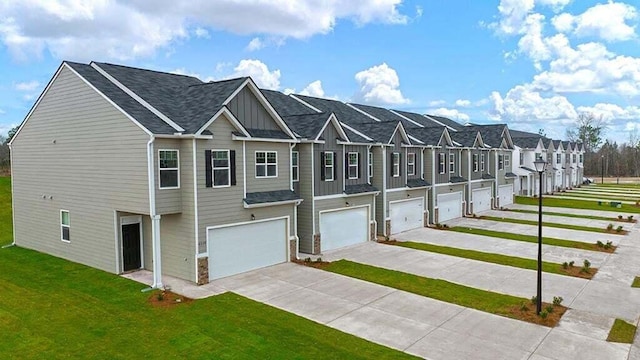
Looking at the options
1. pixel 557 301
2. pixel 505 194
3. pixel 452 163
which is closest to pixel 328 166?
pixel 557 301

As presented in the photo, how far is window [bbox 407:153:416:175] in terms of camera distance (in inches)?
1119

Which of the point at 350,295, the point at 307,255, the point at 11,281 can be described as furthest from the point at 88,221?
the point at 350,295

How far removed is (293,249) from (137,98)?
8.89m

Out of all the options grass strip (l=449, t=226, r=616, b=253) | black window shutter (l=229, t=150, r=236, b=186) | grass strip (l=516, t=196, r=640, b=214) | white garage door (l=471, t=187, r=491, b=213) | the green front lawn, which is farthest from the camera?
grass strip (l=516, t=196, r=640, b=214)

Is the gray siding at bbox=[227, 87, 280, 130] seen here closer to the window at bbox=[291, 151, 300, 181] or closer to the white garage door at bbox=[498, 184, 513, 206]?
the window at bbox=[291, 151, 300, 181]

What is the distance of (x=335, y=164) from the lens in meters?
22.1

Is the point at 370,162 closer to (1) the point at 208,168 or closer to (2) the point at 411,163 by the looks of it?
(2) the point at 411,163

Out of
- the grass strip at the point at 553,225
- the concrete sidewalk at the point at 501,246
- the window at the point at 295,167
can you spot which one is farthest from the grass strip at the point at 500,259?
the grass strip at the point at 553,225

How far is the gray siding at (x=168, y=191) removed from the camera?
14936 mm

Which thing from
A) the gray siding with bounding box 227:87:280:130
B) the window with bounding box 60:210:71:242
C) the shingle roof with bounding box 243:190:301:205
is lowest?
the window with bounding box 60:210:71:242

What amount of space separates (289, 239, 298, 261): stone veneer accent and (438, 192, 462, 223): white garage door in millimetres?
15158

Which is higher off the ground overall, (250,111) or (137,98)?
(137,98)

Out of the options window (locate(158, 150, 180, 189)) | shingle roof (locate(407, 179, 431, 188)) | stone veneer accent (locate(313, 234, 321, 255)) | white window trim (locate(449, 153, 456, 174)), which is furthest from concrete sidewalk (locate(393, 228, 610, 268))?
window (locate(158, 150, 180, 189))

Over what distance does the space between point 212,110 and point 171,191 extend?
332cm
